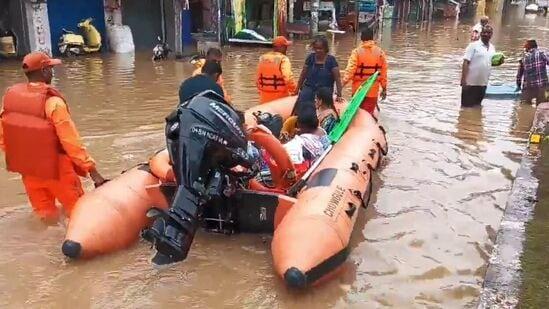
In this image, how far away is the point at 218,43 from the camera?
16.6 meters

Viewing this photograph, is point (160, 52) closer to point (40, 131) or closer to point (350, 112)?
point (350, 112)

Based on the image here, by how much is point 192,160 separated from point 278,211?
0.84 m

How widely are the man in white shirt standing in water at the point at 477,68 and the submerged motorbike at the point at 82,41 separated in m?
10.2

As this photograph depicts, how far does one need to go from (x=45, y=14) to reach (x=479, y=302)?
13.7 metres

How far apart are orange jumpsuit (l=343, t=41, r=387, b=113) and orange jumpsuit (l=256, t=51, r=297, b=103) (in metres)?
0.81

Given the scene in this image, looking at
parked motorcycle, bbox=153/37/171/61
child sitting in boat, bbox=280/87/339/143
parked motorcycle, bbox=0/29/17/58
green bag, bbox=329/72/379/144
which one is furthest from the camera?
parked motorcycle, bbox=153/37/171/61

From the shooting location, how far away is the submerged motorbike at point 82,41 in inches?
593

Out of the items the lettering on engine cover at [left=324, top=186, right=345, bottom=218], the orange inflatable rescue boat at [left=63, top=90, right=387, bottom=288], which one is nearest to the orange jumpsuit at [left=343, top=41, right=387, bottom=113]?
the orange inflatable rescue boat at [left=63, top=90, right=387, bottom=288]

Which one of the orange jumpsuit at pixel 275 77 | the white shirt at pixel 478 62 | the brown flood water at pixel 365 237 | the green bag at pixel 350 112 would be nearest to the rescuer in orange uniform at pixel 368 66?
the green bag at pixel 350 112

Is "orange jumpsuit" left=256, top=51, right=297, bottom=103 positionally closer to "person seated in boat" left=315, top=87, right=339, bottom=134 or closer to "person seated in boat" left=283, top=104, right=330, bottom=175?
"person seated in boat" left=315, top=87, right=339, bottom=134

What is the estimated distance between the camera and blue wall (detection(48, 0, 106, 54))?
611 inches

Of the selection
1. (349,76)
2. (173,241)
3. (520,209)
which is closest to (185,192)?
(173,241)

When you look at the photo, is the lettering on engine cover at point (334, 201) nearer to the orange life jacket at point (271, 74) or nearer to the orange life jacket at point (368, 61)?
the orange life jacket at point (271, 74)

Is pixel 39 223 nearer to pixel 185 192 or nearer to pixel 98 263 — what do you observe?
pixel 98 263
